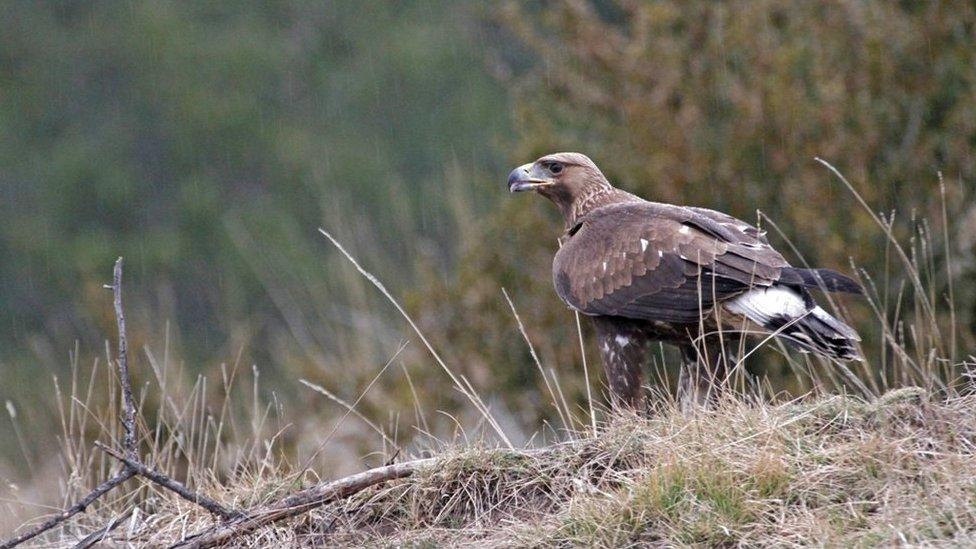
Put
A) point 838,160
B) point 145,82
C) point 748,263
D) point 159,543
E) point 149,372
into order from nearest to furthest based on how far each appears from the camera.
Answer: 1. point 159,543
2. point 748,263
3. point 149,372
4. point 838,160
5. point 145,82

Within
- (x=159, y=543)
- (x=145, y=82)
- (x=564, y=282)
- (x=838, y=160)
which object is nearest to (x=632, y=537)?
(x=159, y=543)

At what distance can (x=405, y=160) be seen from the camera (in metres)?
22.3

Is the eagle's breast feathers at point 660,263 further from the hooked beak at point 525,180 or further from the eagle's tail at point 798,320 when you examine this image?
the hooked beak at point 525,180

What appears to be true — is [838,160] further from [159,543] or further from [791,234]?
[159,543]

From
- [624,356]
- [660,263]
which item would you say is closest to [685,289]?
[660,263]

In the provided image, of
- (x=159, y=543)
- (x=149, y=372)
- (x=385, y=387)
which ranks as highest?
(x=159, y=543)

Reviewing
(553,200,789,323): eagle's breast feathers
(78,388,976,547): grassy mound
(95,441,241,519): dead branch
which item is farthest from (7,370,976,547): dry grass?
(553,200,789,323): eagle's breast feathers

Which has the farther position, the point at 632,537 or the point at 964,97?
the point at 964,97

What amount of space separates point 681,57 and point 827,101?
1.36 m

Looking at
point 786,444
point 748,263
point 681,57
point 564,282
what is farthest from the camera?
point 681,57

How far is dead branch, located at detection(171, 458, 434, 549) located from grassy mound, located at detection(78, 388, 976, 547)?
4cm

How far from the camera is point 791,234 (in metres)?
9.20

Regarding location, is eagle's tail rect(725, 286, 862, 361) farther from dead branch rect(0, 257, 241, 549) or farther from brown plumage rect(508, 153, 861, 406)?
dead branch rect(0, 257, 241, 549)

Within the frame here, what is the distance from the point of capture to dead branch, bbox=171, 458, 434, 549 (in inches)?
177
